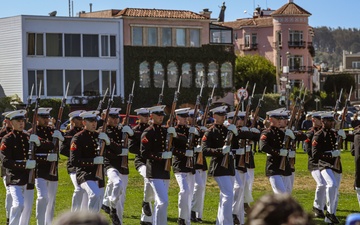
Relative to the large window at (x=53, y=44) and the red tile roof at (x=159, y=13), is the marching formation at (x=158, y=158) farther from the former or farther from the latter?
the red tile roof at (x=159, y=13)

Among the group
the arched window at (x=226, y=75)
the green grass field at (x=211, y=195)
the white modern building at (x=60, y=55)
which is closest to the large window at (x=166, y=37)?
the white modern building at (x=60, y=55)

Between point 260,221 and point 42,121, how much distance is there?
11860mm

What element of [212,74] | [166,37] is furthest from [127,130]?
[212,74]

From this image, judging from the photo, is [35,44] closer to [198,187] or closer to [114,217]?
[198,187]

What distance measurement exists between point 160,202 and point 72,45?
47.2 metres

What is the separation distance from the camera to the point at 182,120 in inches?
685

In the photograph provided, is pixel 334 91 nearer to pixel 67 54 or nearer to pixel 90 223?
pixel 67 54

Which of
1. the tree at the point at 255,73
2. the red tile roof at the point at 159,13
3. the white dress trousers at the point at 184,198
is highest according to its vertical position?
the red tile roof at the point at 159,13

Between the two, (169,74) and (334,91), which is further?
(334,91)

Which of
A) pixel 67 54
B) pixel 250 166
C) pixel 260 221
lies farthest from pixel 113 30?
pixel 260 221

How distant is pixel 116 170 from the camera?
17.0 m

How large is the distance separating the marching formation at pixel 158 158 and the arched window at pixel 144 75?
45.3 meters

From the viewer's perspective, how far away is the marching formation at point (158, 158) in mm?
14672

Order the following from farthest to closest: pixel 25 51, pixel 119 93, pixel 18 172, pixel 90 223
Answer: pixel 119 93, pixel 25 51, pixel 18 172, pixel 90 223
